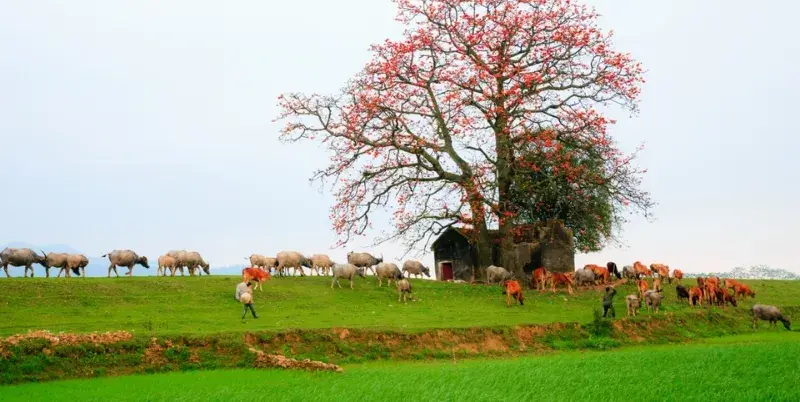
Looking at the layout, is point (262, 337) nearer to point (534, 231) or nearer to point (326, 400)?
point (326, 400)

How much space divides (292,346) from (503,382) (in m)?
8.25

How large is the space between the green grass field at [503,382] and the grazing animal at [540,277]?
1645cm

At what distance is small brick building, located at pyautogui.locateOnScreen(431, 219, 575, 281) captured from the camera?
156 feet

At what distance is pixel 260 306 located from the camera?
109ft

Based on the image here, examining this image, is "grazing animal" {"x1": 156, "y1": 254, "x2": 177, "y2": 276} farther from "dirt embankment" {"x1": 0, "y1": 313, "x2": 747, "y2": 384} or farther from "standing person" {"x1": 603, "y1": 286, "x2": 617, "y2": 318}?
"standing person" {"x1": 603, "y1": 286, "x2": 617, "y2": 318}

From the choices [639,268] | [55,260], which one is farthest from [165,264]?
[639,268]

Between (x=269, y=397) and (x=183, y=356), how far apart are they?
6560 mm

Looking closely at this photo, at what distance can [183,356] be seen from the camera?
2425cm

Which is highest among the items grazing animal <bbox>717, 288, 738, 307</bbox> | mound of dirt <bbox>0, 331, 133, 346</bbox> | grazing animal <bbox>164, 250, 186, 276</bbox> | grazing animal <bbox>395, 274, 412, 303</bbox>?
grazing animal <bbox>164, 250, 186, 276</bbox>

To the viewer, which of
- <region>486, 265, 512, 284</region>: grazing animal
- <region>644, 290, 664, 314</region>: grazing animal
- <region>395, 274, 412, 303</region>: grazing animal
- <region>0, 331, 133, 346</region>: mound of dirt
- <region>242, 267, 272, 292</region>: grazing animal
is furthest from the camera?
<region>486, 265, 512, 284</region>: grazing animal

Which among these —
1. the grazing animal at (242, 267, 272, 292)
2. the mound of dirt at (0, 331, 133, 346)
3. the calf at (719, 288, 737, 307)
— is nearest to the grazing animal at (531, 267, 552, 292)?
the calf at (719, 288, 737, 307)

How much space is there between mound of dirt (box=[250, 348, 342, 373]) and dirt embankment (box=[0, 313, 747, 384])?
3 centimetres

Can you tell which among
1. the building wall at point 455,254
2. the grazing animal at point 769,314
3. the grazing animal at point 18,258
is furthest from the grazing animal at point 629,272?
the grazing animal at point 18,258

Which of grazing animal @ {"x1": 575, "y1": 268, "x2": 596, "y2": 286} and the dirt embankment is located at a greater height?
grazing animal @ {"x1": 575, "y1": 268, "x2": 596, "y2": 286}
